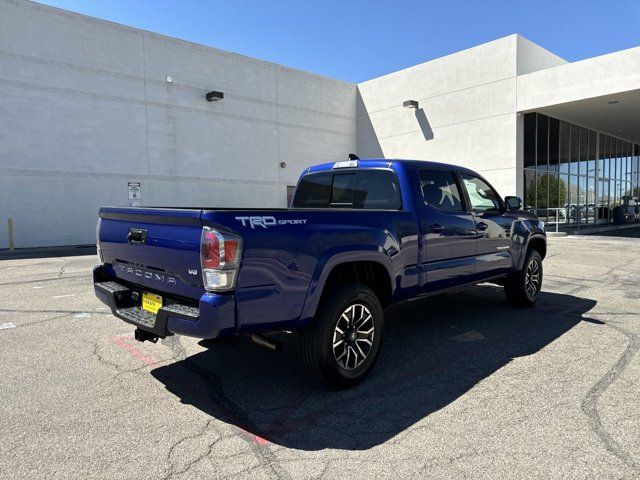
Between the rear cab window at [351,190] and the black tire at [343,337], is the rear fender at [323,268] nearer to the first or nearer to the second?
the black tire at [343,337]

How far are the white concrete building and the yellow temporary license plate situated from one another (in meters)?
15.6

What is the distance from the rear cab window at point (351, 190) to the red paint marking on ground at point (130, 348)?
2412mm

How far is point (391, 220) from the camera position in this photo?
4148 mm

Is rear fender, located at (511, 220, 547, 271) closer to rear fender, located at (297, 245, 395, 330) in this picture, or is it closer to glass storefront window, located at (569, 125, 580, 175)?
rear fender, located at (297, 245, 395, 330)

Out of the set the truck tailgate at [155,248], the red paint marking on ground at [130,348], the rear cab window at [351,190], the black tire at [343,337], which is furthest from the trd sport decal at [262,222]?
the red paint marking on ground at [130,348]

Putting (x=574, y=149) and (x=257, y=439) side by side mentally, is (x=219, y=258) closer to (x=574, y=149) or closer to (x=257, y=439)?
(x=257, y=439)

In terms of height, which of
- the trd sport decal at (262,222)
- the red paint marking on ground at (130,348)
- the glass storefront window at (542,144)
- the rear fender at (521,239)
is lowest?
the red paint marking on ground at (130,348)

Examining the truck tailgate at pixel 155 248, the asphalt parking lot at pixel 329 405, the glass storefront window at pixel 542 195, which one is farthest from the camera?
the glass storefront window at pixel 542 195

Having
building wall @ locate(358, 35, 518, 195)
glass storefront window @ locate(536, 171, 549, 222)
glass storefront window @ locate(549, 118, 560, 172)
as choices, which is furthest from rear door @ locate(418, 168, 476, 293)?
glass storefront window @ locate(549, 118, 560, 172)

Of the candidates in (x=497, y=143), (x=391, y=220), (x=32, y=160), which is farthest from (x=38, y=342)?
(x=497, y=143)

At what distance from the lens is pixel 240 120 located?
22.2 meters

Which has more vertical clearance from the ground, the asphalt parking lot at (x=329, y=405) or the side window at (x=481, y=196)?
the side window at (x=481, y=196)

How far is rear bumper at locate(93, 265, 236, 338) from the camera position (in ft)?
9.71

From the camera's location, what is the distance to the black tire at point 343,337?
351cm
